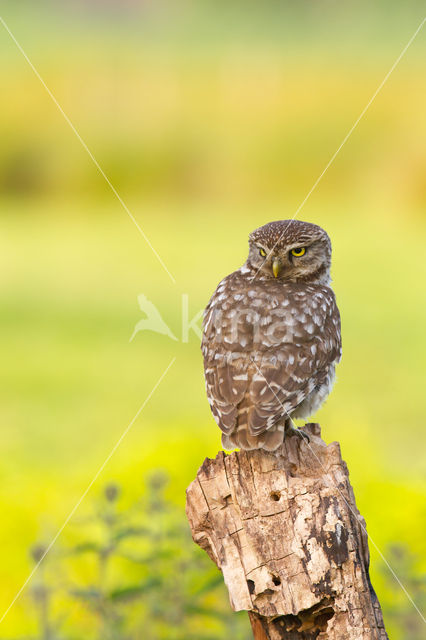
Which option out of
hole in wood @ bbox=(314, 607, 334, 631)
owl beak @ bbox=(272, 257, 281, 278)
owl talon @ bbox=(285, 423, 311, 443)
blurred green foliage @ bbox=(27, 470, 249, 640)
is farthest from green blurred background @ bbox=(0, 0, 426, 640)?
owl beak @ bbox=(272, 257, 281, 278)

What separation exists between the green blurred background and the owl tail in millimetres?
565

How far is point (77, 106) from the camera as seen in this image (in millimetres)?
12453

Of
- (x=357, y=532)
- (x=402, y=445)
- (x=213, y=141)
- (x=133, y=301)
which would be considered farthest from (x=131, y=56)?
(x=357, y=532)

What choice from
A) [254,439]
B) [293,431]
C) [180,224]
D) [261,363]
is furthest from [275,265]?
[180,224]

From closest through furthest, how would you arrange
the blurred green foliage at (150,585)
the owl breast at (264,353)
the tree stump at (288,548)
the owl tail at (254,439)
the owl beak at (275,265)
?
the tree stump at (288,548) → the owl tail at (254,439) → the owl breast at (264,353) → the blurred green foliage at (150,585) → the owl beak at (275,265)

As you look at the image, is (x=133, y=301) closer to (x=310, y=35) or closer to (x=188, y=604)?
(x=188, y=604)

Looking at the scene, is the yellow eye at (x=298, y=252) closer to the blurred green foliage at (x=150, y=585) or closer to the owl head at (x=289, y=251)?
the owl head at (x=289, y=251)

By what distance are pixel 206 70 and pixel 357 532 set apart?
12381 mm

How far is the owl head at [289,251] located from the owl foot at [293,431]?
0.59m

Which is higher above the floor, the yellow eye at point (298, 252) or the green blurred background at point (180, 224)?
the green blurred background at point (180, 224)

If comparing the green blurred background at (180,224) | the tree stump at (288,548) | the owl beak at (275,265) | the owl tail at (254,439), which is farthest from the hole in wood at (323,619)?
the owl beak at (275,265)

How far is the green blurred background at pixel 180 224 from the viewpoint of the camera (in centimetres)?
461

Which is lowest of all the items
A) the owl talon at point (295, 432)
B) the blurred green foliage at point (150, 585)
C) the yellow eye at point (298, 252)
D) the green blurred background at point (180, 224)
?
the blurred green foliage at point (150, 585)

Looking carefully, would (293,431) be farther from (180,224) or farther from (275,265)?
(180,224)
